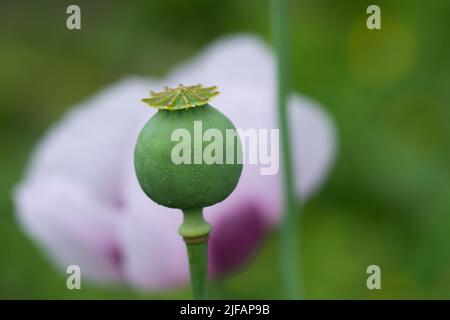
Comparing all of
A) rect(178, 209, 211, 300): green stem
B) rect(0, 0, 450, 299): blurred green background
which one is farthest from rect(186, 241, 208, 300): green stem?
rect(0, 0, 450, 299): blurred green background

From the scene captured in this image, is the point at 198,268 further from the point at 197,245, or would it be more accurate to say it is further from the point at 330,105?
the point at 330,105

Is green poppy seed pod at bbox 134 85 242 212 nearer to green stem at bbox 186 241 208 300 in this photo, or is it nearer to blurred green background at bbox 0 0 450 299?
green stem at bbox 186 241 208 300

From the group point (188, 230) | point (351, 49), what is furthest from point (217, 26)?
point (188, 230)

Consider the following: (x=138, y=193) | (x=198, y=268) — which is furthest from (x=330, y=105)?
(x=198, y=268)

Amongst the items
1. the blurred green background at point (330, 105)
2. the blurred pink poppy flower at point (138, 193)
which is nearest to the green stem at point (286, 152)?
the blurred pink poppy flower at point (138, 193)

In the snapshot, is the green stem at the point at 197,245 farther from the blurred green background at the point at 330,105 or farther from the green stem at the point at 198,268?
the blurred green background at the point at 330,105

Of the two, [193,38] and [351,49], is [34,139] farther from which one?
[351,49]
